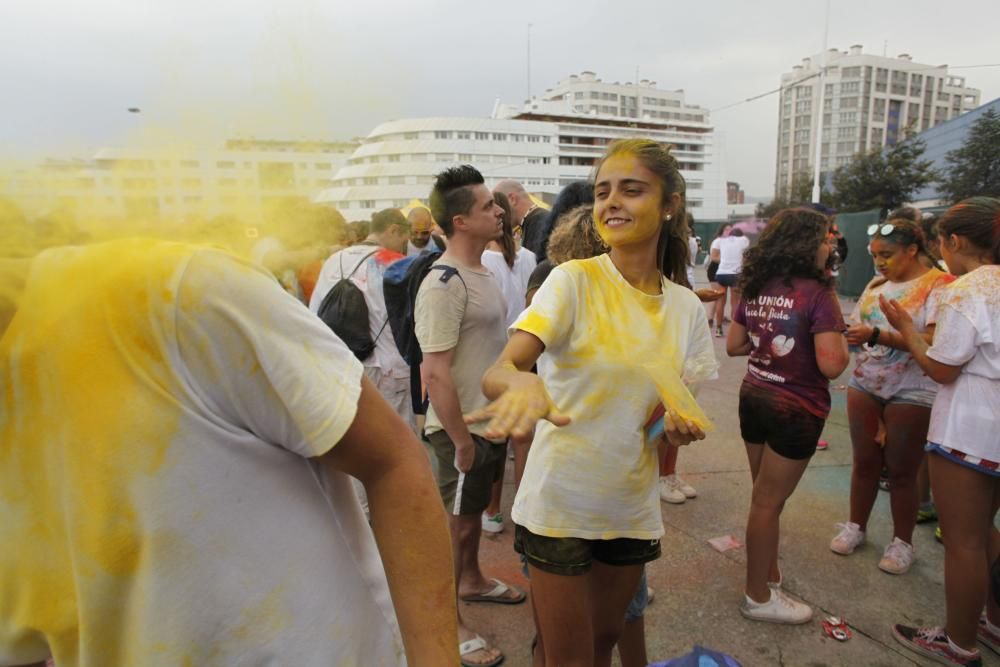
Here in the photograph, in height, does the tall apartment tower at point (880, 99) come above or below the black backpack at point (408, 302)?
above

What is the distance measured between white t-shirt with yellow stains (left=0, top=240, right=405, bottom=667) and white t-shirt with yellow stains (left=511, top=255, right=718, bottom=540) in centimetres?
101

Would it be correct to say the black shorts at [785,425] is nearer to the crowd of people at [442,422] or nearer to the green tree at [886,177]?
the crowd of people at [442,422]

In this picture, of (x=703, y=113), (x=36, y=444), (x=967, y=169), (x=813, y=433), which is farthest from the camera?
(x=703, y=113)

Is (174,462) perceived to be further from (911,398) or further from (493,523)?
(911,398)

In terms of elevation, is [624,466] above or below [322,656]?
below

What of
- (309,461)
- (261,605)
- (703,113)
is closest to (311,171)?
(309,461)

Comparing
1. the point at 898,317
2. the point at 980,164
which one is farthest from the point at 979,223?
the point at 980,164

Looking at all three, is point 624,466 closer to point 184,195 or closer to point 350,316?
point 184,195

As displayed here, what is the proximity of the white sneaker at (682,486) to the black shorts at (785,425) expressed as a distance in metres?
1.34

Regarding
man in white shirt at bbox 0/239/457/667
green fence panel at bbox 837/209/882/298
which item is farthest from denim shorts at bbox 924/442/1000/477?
green fence panel at bbox 837/209/882/298

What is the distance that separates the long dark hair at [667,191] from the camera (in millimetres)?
1949

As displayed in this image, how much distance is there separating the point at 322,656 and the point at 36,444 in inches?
19.9

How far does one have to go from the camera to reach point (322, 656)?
86 cm

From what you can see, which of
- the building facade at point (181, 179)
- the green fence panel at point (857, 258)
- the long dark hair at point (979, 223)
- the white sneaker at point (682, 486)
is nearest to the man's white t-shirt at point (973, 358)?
the long dark hair at point (979, 223)
